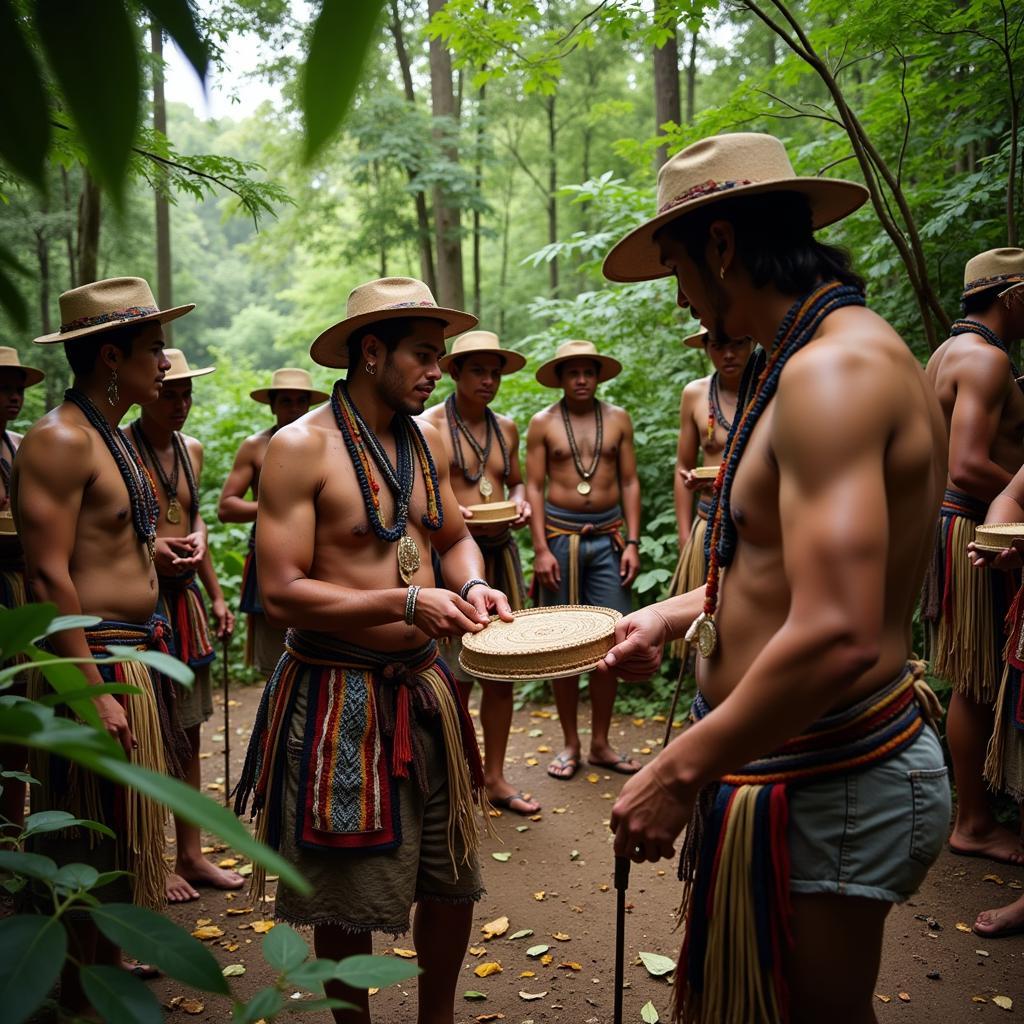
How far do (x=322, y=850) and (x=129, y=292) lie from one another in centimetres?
214

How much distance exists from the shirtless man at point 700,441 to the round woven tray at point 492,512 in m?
1.04

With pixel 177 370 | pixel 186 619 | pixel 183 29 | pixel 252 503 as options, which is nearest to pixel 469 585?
pixel 186 619

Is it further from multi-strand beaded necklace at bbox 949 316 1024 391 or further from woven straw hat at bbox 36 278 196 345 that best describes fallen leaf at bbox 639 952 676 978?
woven straw hat at bbox 36 278 196 345

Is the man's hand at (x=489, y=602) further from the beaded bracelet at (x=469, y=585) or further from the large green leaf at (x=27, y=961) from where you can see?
the large green leaf at (x=27, y=961)

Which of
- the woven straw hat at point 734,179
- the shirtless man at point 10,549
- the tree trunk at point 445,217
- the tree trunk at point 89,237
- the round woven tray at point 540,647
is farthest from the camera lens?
the tree trunk at point 445,217

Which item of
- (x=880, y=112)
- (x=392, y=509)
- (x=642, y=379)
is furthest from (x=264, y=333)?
(x=392, y=509)

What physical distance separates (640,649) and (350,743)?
36.8 inches

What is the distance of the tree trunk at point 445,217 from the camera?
33.9ft

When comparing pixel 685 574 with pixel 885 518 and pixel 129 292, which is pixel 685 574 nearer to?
pixel 129 292

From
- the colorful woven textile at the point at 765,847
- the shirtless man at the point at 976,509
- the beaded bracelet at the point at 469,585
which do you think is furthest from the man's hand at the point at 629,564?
the colorful woven textile at the point at 765,847

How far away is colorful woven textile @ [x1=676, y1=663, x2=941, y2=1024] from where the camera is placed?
159cm

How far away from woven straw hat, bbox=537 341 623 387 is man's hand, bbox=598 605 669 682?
3.48 metres

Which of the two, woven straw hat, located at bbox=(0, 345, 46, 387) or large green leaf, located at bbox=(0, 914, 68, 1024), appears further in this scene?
woven straw hat, located at bbox=(0, 345, 46, 387)

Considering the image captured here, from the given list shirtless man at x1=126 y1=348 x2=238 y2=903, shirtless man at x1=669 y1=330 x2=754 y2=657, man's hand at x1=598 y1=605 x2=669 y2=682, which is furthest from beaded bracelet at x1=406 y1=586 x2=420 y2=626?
shirtless man at x1=669 y1=330 x2=754 y2=657
